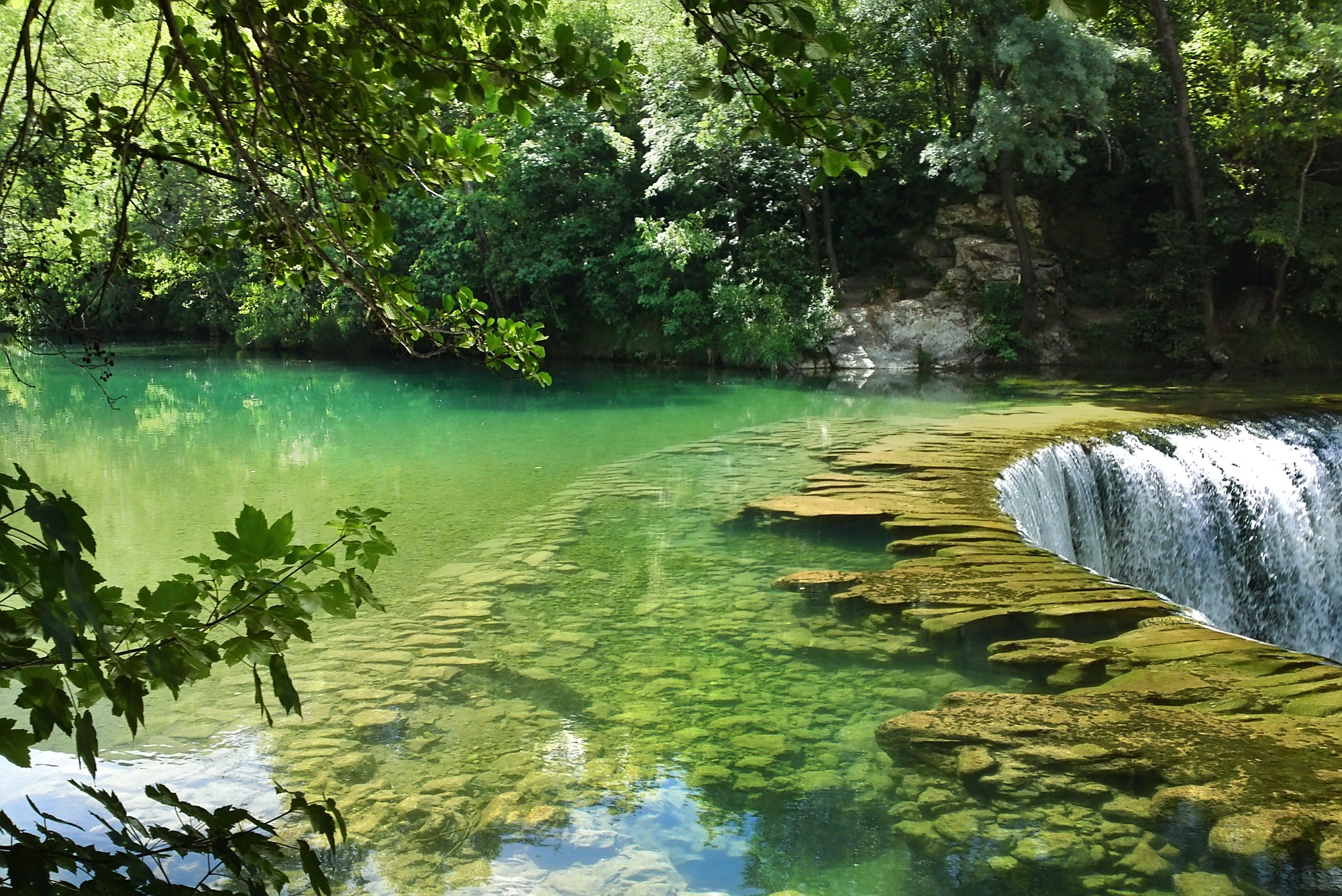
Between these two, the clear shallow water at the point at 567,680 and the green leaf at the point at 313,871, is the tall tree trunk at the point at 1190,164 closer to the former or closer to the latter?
the clear shallow water at the point at 567,680

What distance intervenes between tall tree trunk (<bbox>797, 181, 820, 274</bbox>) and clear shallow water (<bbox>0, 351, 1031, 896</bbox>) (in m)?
9.55

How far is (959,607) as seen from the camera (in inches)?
218

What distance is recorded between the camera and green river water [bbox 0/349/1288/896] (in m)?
3.56

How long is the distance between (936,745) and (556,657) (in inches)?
81.7

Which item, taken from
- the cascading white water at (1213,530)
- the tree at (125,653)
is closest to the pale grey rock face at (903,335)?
the cascading white water at (1213,530)

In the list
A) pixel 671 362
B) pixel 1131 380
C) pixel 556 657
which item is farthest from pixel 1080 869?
pixel 671 362

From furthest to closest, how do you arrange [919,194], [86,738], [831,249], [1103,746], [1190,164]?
1. [919,194]
2. [831,249]
3. [1190,164]
4. [1103,746]
5. [86,738]

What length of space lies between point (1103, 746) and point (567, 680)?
2469 millimetres

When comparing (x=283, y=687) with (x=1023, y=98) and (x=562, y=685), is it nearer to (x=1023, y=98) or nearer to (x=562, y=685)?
(x=562, y=685)

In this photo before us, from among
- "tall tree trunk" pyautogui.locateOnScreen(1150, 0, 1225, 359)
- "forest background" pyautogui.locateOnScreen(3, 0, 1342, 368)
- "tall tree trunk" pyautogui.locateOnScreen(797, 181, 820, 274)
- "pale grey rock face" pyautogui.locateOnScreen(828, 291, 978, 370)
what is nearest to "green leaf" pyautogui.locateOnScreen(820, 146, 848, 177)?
"forest background" pyautogui.locateOnScreen(3, 0, 1342, 368)

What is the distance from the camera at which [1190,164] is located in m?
16.7

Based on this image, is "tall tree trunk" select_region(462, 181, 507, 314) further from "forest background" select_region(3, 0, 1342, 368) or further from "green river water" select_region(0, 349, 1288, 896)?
"green river water" select_region(0, 349, 1288, 896)

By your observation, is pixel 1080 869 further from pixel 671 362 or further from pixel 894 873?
pixel 671 362

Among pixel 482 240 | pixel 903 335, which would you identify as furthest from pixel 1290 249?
pixel 482 240
